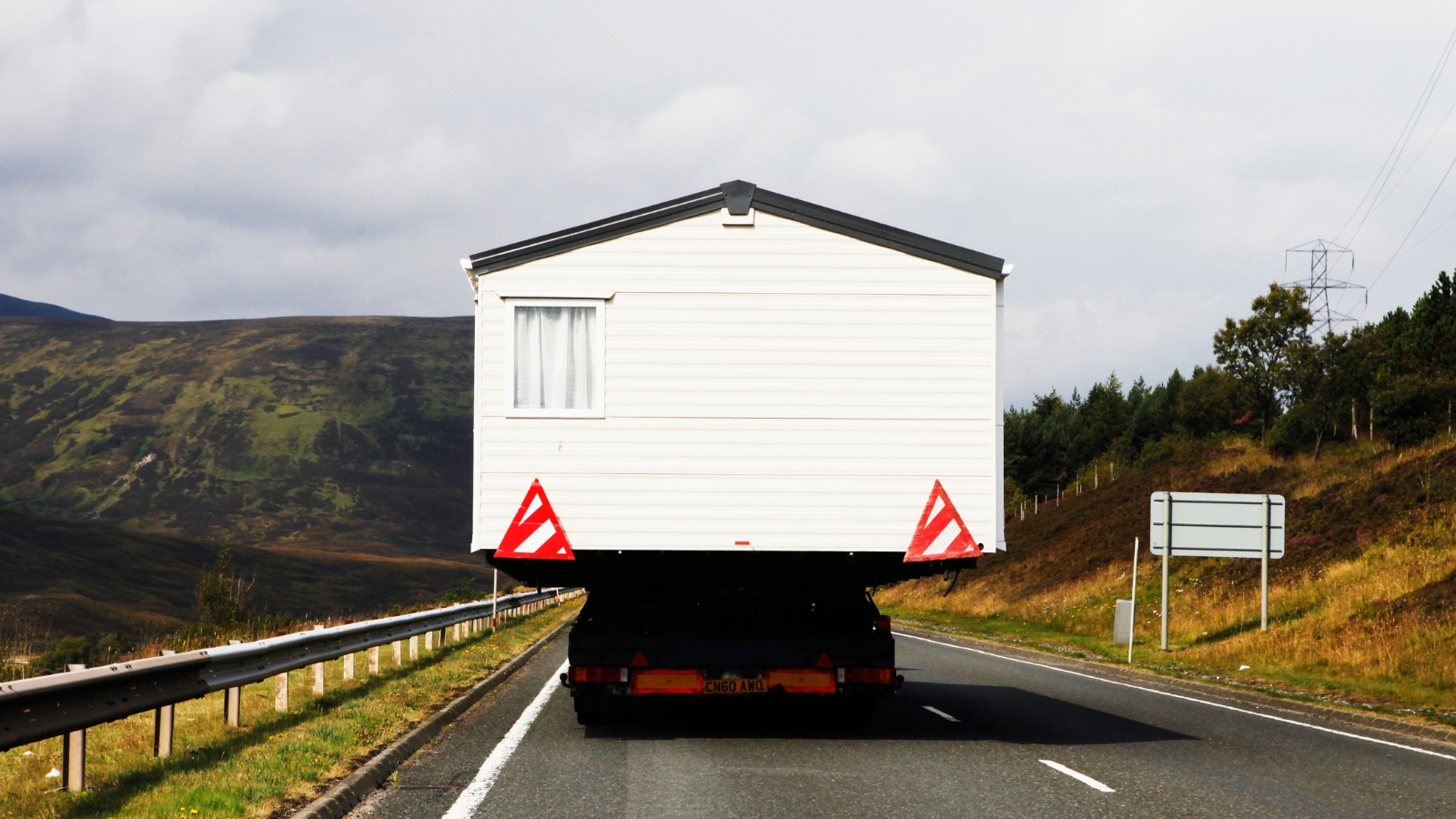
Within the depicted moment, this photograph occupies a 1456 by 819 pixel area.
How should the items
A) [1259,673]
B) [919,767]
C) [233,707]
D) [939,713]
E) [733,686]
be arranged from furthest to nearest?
[1259,673] → [939,713] → [733,686] → [233,707] → [919,767]

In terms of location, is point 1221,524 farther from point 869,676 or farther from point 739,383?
point 739,383

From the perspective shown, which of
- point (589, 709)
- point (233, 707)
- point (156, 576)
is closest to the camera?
point (233, 707)

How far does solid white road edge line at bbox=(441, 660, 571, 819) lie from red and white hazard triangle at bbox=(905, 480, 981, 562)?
384 cm

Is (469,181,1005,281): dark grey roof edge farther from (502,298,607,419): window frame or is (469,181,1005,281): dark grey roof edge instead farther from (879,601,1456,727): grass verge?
(879,601,1456,727): grass verge

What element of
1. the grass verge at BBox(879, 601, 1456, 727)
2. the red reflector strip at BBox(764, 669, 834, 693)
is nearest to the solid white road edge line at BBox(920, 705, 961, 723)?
the red reflector strip at BBox(764, 669, 834, 693)

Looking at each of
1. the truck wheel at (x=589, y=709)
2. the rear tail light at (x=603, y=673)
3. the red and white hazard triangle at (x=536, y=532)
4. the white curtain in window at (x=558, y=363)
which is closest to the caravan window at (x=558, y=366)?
the white curtain in window at (x=558, y=363)

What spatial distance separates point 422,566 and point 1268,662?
506 feet

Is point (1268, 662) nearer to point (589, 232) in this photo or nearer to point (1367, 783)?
point (1367, 783)

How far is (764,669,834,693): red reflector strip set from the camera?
1150 cm

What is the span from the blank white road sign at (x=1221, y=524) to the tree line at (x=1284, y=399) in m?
24.2

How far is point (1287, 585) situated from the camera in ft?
101

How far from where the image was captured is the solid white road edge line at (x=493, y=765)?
8.04m

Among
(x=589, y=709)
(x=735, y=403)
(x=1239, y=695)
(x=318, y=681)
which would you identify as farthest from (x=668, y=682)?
(x=1239, y=695)

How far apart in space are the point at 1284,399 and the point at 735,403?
7668 cm
